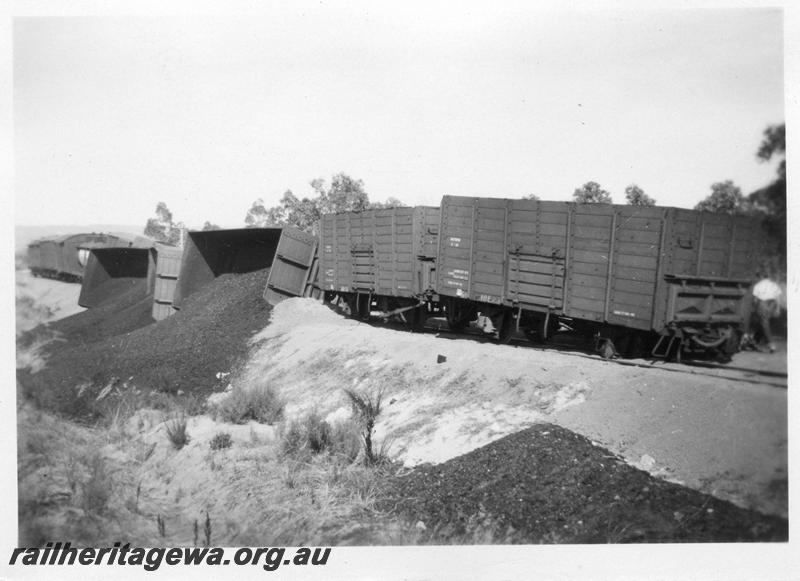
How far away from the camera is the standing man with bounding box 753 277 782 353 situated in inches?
245

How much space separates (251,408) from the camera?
8531 mm

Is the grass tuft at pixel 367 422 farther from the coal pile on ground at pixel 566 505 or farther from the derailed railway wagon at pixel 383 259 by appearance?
the derailed railway wagon at pixel 383 259

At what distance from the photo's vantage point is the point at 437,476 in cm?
589

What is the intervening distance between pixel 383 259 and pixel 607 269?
5.82 m

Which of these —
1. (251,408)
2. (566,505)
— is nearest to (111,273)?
(251,408)

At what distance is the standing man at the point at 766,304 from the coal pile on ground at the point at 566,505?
7.45 ft

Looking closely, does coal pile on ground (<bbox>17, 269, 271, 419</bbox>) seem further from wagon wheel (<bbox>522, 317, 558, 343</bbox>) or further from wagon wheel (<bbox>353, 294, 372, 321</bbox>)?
wagon wheel (<bbox>522, 317, 558, 343</bbox>)

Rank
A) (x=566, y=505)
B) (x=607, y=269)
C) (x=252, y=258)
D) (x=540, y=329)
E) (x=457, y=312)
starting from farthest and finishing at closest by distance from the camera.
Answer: (x=252, y=258), (x=457, y=312), (x=540, y=329), (x=607, y=269), (x=566, y=505)

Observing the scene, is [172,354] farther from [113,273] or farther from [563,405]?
[113,273]

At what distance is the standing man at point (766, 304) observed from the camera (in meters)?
6.23

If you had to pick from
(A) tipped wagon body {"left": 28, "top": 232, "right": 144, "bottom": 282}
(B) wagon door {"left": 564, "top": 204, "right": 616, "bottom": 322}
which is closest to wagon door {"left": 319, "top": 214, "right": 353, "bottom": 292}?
(B) wagon door {"left": 564, "top": 204, "right": 616, "bottom": 322}

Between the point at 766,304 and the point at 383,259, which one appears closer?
the point at 766,304

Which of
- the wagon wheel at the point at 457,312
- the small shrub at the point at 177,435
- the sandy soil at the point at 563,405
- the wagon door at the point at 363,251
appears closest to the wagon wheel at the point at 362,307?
the wagon door at the point at 363,251

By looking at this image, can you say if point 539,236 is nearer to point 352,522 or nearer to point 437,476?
point 437,476
